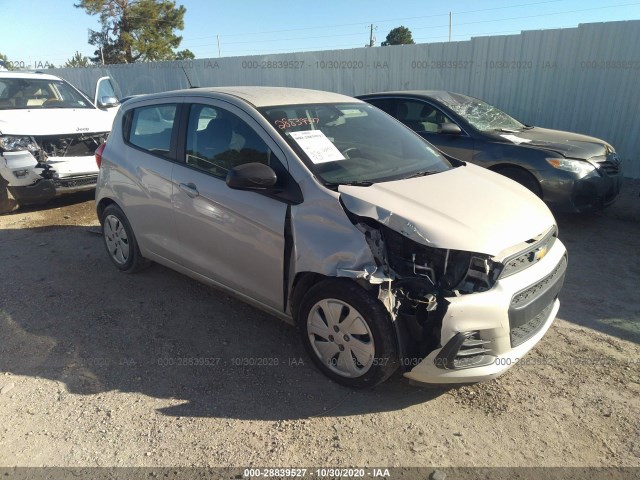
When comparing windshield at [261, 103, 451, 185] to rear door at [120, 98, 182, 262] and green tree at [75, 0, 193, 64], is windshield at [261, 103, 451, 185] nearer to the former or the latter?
rear door at [120, 98, 182, 262]

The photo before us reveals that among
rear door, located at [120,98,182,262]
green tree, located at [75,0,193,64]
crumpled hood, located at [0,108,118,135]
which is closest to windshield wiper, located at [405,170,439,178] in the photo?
rear door, located at [120,98,182,262]

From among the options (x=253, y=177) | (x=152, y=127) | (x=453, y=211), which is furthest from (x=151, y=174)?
(x=453, y=211)

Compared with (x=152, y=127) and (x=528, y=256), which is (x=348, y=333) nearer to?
(x=528, y=256)

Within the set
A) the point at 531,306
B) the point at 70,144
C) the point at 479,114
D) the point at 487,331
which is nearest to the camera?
the point at 487,331

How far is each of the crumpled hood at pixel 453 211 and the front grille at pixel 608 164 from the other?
3152 mm

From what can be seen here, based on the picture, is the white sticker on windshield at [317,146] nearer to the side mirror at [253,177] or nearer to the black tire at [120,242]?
the side mirror at [253,177]

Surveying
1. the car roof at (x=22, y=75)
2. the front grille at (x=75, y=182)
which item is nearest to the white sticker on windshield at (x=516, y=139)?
the front grille at (x=75, y=182)

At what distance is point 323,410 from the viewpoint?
2.72 meters

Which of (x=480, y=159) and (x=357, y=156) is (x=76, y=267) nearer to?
(x=357, y=156)

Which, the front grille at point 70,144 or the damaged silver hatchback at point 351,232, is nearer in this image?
the damaged silver hatchback at point 351,232

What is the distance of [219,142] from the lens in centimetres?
343

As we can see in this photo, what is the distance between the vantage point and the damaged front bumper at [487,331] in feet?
7.95

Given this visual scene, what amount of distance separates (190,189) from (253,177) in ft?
2.72

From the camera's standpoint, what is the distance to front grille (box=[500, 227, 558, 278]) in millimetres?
2575
